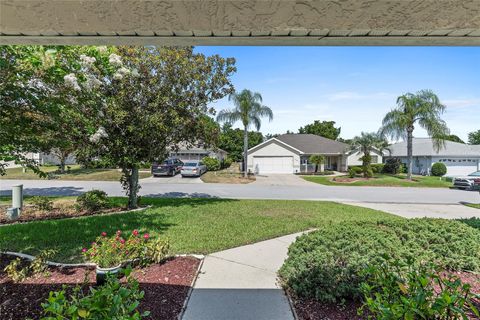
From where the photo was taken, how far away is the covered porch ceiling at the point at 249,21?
196 cm

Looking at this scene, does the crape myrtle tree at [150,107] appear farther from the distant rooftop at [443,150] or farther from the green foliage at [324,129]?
the green foliage at [324,129]

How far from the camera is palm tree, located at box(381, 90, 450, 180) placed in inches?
938

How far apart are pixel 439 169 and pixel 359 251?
1215 inches

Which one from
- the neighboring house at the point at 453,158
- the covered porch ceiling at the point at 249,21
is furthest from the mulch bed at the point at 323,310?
the neighboring house at the point at 453,158

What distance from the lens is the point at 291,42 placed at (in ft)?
7.68

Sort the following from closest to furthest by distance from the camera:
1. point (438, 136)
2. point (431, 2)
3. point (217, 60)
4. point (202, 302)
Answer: point (431, 2), point (202, 302), point (217, 60), point (438, 136)

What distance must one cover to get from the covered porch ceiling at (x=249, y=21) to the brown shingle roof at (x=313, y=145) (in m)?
29.7

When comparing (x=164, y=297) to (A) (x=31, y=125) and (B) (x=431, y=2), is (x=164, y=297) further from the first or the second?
(B) (x=431, y=2)

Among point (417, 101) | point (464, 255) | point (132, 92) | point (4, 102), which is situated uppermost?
point (417, 101)

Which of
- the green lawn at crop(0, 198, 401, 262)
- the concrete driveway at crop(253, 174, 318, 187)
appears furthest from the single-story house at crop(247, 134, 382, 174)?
the green lawn at crop(0, 198, 401, 262)

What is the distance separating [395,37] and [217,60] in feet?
30.9

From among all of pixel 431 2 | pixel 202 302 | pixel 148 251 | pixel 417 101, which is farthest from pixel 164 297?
pixel 417 101

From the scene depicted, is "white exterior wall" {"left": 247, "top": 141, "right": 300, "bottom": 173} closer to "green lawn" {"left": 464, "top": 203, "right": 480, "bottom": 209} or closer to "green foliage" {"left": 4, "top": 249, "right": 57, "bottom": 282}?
"green lawn" {"left": 464, "top": 203, "right": 480, "bottom": 209}

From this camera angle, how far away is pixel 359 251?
12.9 ft
